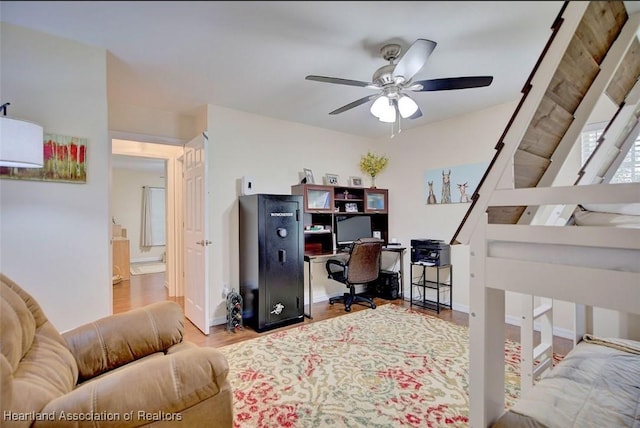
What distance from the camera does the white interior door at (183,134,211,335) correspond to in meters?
2.94

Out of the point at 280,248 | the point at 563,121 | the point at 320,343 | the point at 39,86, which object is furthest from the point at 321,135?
the point at 563,121

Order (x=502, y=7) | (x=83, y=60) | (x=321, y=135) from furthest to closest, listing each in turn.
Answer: (x=321, y=135)
(x=83, y=60)
(x=502, y=7)

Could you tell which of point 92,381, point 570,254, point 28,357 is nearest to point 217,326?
point 92,381

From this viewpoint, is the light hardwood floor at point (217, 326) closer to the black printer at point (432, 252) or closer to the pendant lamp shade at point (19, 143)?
the black printer at point (432, 252)

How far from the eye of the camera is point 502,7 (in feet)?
1.14

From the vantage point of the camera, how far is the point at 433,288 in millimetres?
3824

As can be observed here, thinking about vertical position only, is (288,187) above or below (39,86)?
below

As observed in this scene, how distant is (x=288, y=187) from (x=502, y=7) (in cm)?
356

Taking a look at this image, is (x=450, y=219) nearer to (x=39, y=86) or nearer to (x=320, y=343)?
(x=320, y=343)

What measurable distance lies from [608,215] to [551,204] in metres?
Answer: 1.15

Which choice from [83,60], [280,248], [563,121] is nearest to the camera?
[563,121]

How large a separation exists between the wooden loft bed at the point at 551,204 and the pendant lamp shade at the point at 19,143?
6.42 feet

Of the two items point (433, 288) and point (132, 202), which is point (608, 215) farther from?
point (132, 202)

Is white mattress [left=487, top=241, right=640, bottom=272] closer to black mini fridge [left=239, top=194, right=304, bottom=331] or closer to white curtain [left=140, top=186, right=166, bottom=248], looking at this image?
black mini fridge [left=239, top=194, right=304, bottom=331]
